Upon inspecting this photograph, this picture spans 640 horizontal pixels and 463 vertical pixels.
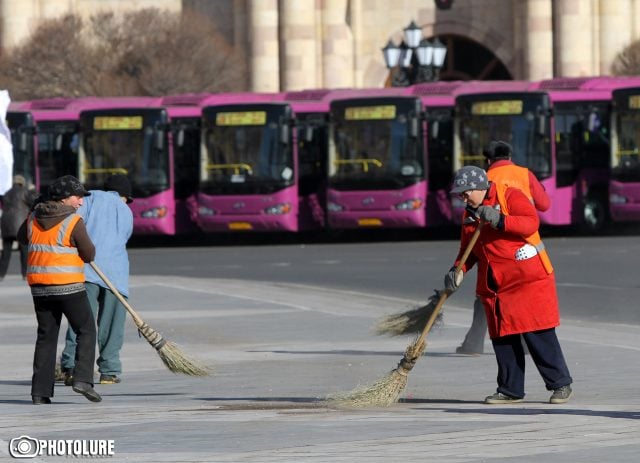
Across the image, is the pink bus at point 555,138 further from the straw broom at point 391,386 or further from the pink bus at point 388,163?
the straw broom at point 391,386

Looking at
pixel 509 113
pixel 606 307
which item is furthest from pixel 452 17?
pixel 606 307

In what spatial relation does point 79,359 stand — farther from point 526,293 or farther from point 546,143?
point 546,143

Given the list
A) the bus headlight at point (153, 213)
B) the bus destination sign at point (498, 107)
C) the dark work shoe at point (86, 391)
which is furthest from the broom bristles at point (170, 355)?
the bus headlight at point (153, 213)

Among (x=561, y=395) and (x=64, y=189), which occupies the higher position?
(x=64, y=189)

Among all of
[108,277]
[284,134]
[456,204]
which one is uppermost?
[284,134]

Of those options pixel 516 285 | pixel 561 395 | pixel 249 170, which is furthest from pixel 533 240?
pixel 249 170

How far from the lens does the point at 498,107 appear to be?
38344 mm

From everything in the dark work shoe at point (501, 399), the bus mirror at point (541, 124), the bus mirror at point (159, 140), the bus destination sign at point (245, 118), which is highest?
the bus destination sign at point (245, 118)

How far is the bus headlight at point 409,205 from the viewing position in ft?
125

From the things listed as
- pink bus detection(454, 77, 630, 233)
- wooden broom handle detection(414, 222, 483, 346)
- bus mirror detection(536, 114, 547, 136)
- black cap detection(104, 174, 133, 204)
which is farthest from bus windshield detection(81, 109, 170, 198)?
wooden broom handle detection(414, 222, 483, 346)

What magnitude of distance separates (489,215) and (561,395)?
3.83ft

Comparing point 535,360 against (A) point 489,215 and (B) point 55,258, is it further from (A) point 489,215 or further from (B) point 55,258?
(B) point 55,258

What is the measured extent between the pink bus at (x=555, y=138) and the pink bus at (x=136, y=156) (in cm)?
568

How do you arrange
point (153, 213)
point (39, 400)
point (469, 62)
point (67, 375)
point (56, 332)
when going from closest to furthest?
point (39, 400) → point (56, 332) → point (67, 375) → point (153, 213) → point (469, 62)
